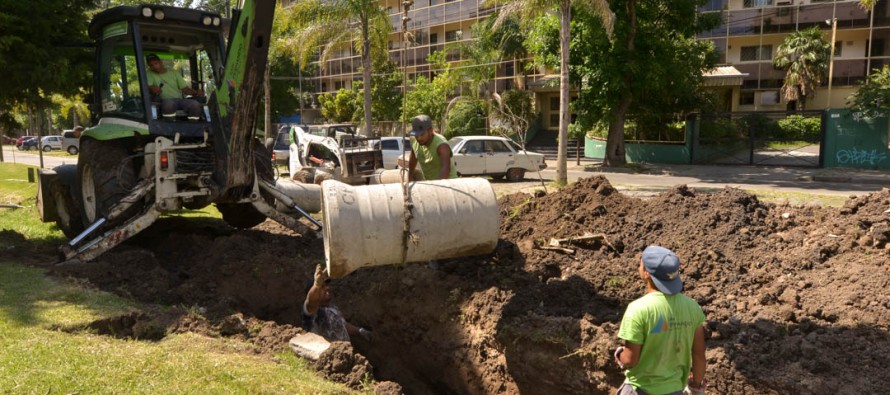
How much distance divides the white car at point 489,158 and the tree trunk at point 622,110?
17.4 feet

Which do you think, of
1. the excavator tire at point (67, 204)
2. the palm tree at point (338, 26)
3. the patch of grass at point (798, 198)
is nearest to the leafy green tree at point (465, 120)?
the palm tree at point (338, 26)

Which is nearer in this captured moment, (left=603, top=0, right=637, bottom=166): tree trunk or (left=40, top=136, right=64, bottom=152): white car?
(left=603, top=0, right=637, bottom=166): tree trunk

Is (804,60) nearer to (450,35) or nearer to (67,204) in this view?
(450,35)

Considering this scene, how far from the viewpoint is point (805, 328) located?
206 inches

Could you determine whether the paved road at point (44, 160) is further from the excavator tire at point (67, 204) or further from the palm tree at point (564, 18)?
the palm tree at point (564, 18)

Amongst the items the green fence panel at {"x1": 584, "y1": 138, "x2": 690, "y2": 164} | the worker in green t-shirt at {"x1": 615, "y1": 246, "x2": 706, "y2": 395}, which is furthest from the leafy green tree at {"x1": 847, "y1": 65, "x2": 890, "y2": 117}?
the worker in green t-shirt at {"x1": 615, "y1": 246, "x2": 706, "y2": 395}

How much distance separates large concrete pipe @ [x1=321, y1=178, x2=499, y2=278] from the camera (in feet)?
16.8

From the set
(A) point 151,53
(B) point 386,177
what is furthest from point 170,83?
(B) point 386,177

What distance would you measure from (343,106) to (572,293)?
129 feet

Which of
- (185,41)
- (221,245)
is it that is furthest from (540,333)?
(185,41)

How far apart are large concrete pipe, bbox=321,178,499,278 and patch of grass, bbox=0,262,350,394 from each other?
1.00 m

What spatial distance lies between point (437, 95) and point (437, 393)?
103ft

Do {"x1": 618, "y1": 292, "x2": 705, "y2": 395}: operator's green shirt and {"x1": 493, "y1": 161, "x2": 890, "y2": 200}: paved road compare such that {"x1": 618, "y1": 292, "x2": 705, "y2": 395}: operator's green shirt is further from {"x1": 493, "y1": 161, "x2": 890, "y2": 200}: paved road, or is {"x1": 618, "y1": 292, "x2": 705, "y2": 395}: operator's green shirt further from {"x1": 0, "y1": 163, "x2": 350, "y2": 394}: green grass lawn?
{"x1": 493, "y1": 161, "x2": 890, "y2": 200}: paved road

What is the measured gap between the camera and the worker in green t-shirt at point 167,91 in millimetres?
7898
